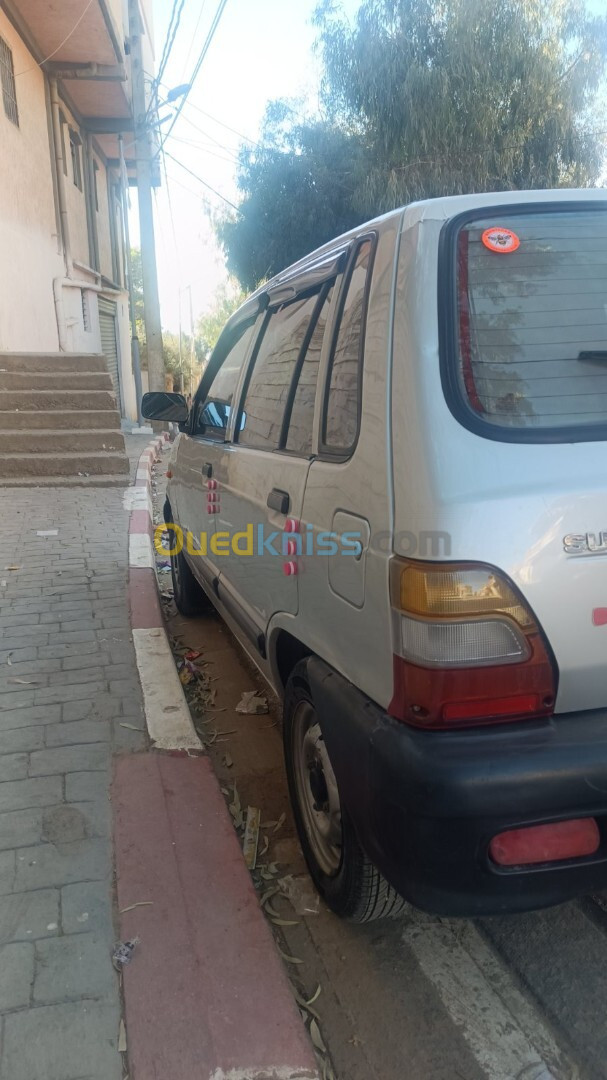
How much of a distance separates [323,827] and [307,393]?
1.37 meters

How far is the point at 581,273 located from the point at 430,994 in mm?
1945

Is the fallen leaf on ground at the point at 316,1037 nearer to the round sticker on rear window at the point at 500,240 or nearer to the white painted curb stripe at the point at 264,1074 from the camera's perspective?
the white painted curb stripe at the point at 264,1074

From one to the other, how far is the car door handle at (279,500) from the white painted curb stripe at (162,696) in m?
1.27

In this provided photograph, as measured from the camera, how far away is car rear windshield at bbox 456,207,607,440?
5.84 feet

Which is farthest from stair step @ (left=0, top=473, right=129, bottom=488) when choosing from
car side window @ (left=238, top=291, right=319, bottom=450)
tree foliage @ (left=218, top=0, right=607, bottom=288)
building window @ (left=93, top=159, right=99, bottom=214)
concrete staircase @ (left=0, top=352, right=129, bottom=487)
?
tree foliage @ (left=218, top=0, right=607, bottom=288)

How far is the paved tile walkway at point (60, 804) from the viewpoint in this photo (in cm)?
197

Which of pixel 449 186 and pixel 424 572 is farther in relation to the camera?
pixel 449 186

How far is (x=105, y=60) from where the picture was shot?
13648mm

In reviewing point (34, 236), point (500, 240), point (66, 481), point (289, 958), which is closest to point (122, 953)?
point (289, 958)

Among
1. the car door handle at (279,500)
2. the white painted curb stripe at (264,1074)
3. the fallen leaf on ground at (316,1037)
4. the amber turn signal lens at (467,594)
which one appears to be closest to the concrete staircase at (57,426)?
the car door handle at (279,500)

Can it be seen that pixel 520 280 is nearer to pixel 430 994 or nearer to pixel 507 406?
pixel 507 406

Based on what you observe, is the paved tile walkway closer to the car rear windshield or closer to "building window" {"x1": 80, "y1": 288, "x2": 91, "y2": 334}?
the car rear windshield

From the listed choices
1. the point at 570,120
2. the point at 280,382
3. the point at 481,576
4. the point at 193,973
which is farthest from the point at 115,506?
the point at 570,120

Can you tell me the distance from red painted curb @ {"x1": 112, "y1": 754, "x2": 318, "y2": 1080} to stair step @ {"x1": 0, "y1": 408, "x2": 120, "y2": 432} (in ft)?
23.3
